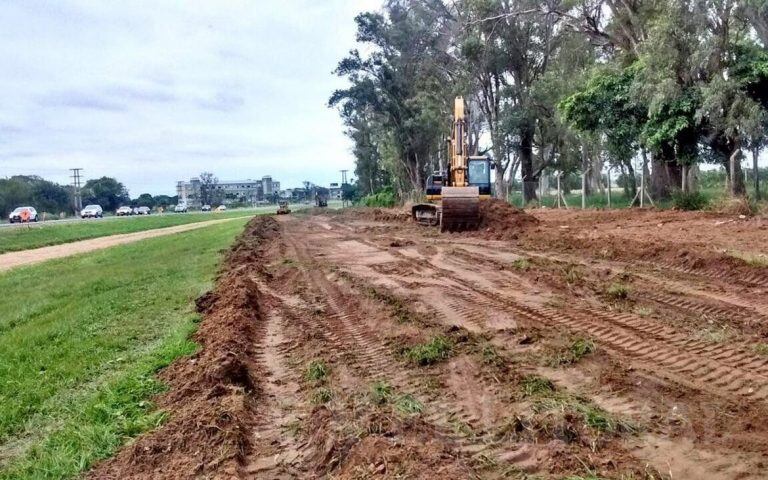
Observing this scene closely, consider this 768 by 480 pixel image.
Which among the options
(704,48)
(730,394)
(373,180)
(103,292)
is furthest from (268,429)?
(373,180)

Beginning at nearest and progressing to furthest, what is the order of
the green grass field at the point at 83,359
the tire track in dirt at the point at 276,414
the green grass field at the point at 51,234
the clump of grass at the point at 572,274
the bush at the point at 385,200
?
the tire track in dirt at the point at 276,414
the green grass field at the point at 83,359
the clump of grass at the point at 572,274
the green grass field at the point at 51,234
the bush at the point at 385,200

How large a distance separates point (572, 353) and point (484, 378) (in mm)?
1045

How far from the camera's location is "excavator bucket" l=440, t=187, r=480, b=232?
2028cm

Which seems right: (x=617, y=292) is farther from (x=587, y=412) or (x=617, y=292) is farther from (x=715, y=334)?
(x=587, y=412)

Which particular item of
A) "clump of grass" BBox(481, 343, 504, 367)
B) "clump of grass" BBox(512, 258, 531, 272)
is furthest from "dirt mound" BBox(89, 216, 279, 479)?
"clump of grass" BBox(512, 258, 531, 272)

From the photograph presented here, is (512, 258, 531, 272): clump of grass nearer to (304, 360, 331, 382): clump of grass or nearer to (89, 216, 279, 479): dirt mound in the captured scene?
(89, 216, 279, 479): dirt mound

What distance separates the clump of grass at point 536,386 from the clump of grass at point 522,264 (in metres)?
6.22

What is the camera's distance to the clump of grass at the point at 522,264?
451 inches

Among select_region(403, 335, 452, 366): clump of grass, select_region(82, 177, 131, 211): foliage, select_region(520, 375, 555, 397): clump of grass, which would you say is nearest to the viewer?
select_region(520, 375, 555, 397): clump of grass

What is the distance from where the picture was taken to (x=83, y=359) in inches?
274

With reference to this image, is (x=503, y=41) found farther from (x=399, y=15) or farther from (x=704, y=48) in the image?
(x=704, y=48)

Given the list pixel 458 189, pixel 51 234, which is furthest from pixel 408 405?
pixel 51 234

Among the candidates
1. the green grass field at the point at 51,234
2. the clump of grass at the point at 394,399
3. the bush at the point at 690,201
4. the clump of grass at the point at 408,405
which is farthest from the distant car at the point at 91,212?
the clump of grass at the point at 408,405

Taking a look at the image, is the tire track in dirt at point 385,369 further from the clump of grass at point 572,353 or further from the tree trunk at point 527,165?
the tree trunk at point 527,165
